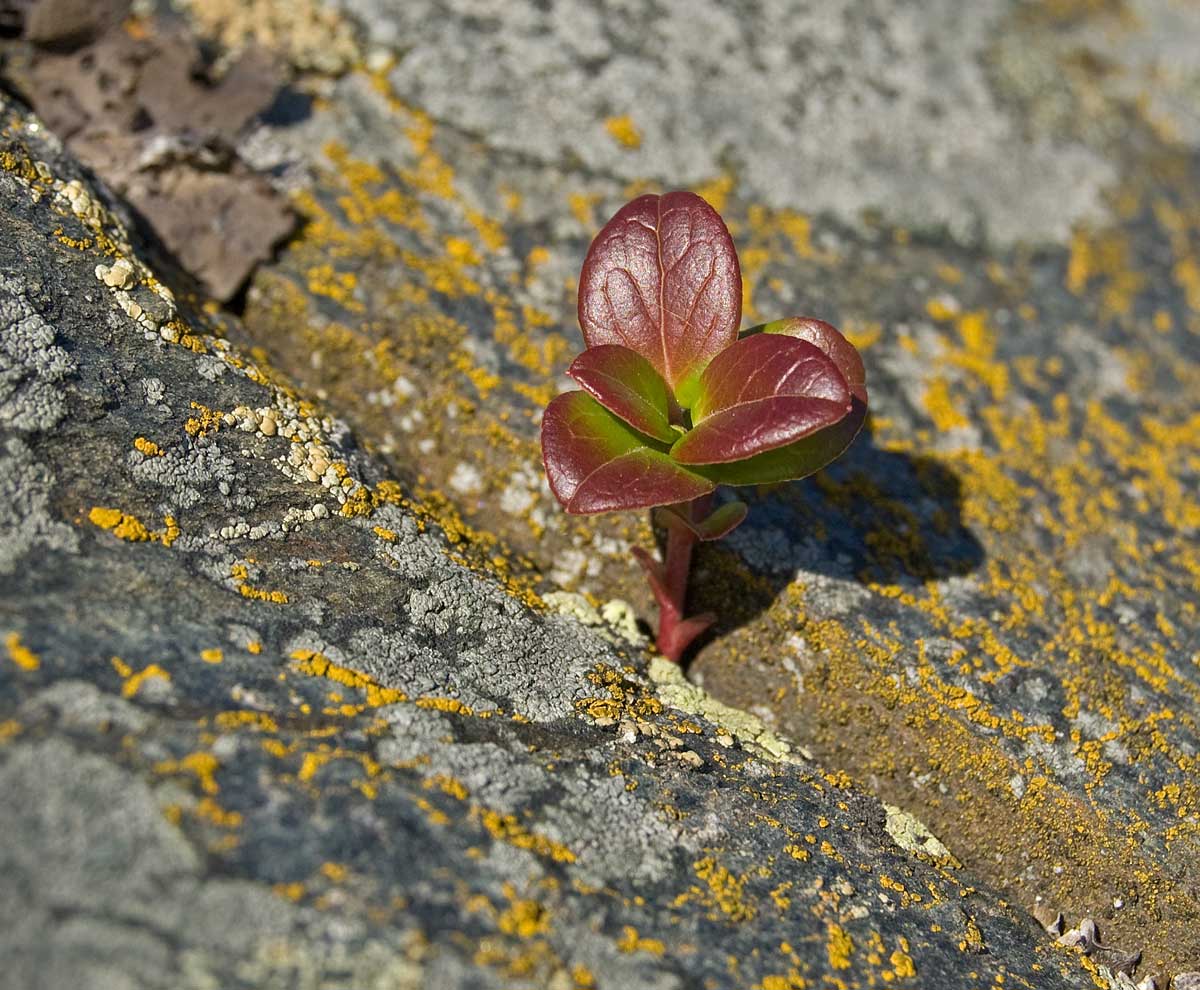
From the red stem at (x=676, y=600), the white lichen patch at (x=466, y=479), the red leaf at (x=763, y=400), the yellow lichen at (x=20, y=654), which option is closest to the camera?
the yellow lichen at (x=20, y=654)

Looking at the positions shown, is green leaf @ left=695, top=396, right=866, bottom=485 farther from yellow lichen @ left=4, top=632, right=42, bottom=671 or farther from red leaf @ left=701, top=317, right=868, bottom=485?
yellow lichen @ left=4, top=632, right=42, bottom=671

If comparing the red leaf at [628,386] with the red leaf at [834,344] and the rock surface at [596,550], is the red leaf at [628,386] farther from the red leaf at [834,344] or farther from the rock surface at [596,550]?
the rock surface at [596,550]

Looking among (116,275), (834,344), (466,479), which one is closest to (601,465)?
(834,344)

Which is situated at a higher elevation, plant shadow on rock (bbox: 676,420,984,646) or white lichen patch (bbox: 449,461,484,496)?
plant shadow on rock (bbox: 676,420,984,646)

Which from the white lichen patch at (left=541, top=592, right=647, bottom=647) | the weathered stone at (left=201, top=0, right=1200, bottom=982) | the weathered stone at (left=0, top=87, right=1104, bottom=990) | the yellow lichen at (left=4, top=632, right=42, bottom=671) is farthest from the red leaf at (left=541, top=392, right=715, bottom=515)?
the yellow lichen at (left=4, top=632, right=42, bottom=671)

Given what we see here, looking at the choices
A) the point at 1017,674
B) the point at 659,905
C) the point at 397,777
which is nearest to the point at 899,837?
the point at 1017,674

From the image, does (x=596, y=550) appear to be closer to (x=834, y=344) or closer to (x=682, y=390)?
(x=682, y=390)

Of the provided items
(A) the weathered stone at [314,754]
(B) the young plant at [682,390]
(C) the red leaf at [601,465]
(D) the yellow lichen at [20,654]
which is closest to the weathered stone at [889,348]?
(A) the weathered stone at [314,754]

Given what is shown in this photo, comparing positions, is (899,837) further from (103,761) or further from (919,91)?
(919,91)

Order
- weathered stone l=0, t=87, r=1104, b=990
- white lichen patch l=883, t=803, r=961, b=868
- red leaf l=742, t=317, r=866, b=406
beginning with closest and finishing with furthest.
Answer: weathered stone l=0, t=87, r=1104, b=990 → red leaf l=742, t=317, r=866, b=406 → white lichen patch l=883, t=803, r=961, b=868
